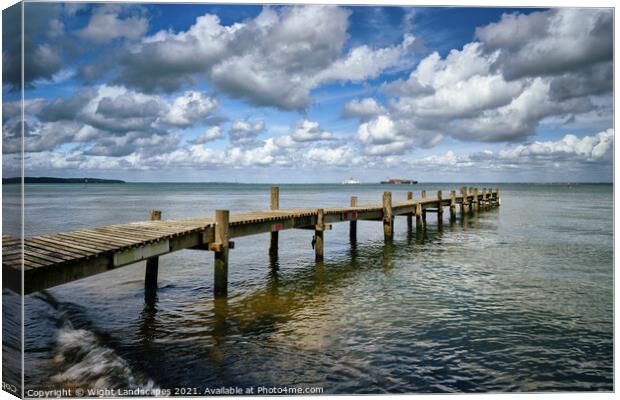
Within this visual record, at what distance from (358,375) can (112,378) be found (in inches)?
154

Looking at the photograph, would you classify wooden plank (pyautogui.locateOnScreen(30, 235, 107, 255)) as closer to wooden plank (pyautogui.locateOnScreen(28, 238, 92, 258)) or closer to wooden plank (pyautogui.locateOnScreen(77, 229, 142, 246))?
wooden plank (pyautogui.locateOnScreen(28, 238, 92, 258))

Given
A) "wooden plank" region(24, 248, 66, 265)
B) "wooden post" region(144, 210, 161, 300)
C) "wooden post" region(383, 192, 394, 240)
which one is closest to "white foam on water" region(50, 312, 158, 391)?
"wooden plank" region(24, 248, 66, 265)

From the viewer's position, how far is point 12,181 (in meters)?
5.78

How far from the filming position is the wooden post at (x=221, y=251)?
11234 millimetres

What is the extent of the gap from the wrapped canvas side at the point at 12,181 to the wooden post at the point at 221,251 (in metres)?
5.52

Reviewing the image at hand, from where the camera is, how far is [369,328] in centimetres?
922

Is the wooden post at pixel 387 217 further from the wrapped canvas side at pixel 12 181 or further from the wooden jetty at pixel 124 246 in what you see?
the wrapped canvas side at pixel 12 181

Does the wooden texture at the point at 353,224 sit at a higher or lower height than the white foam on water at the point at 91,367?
higher

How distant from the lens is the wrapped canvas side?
5676mm

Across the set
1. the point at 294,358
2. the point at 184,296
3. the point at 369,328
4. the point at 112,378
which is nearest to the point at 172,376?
the point at 112,378

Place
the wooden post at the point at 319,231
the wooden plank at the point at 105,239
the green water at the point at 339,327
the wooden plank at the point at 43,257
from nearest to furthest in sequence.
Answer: the wooden plank at the point at 43,257 → the green water at the point at 339,327 → the wooden plank at the point at 105,239 → the wooden post at the point at 319,231

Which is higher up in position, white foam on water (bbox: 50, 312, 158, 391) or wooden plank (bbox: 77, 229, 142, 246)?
wooden plank (bbox: 77, 229, 142, 246)

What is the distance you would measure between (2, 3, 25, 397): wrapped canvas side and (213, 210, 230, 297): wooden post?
18.1 feet

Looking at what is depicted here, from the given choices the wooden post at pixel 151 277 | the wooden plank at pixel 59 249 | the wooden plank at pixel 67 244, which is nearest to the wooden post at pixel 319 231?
the wooden post at pixel 151 277
